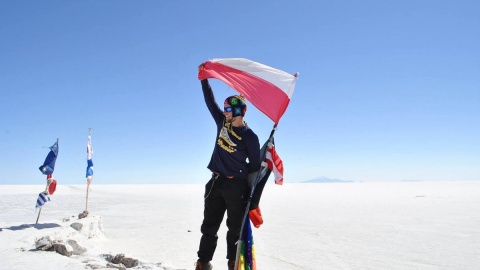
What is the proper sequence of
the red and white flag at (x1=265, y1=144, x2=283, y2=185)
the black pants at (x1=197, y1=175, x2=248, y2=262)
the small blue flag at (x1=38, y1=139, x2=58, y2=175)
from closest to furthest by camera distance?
the black pants at (x1=197, y1=175, x2=248, y2=262)
the red and white flag at (x1=265, y1=144, x2=283, y2=185)
the small blue flag at (x1=38, y1=139, x2=58, y2=175)

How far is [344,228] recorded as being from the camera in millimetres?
9773

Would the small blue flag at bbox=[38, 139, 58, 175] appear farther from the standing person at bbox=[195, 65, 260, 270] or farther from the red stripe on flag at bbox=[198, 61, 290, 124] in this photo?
the standing person at bbox=[195, 65, 260, 270]

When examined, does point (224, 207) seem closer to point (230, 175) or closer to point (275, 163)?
point (230, 175)

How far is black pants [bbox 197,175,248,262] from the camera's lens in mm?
3707

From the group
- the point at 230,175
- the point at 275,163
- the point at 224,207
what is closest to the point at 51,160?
the point at 224,207

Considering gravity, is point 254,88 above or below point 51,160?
above

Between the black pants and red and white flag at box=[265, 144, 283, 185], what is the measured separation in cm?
34

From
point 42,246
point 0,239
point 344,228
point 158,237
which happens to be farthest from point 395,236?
point 0,239

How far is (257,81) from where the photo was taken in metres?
4.34

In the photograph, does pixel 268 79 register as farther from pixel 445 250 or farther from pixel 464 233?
pixel 464 233

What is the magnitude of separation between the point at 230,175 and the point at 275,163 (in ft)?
1.70

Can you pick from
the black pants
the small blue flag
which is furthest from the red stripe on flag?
the small blue flag

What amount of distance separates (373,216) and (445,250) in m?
5.84

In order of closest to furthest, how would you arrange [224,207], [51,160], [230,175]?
[230,175] < [224,207] < [51,160]
